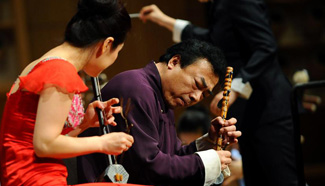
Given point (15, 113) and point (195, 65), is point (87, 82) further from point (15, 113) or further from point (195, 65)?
point (15, 113)

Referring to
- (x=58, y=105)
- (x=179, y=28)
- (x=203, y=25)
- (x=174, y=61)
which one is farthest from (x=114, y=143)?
(x=203, y=25)

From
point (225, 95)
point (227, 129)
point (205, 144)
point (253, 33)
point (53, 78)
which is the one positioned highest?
point (53, 78)

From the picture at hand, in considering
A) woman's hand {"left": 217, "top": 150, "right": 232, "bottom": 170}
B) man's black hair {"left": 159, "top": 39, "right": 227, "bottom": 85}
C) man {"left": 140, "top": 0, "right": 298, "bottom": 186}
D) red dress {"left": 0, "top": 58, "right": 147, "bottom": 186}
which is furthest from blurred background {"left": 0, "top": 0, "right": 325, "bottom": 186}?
red dress {"left": 0, "top": 58, "right": 147, "bottom": 186}

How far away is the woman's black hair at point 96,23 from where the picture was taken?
5.61 feet

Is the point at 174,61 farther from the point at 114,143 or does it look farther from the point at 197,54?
the point at 114,143

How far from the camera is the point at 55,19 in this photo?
4.16 meters

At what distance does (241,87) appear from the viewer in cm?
260

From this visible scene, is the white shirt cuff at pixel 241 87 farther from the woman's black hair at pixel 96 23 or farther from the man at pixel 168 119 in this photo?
the woman's black hair at pixel 96 23

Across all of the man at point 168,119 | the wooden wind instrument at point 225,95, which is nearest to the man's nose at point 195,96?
the man at point 168,119

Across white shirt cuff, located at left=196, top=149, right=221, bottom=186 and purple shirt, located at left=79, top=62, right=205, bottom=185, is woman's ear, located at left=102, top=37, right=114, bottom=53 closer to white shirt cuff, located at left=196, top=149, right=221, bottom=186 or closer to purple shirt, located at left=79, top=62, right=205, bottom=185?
purple shirt, located at left=79, top=62, right=205, bottom=185

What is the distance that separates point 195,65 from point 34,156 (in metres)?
0.71

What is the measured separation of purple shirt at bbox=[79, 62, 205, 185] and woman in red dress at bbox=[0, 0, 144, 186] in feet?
0.45

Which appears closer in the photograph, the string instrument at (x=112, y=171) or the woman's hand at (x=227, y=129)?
the string instrument at (x=112, y=171)

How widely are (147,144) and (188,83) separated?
292mm
